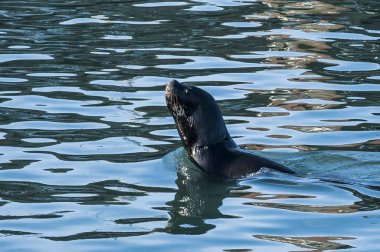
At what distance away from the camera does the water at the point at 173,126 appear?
9359 mm

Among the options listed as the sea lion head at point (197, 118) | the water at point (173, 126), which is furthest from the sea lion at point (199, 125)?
the water at point (173, 126)

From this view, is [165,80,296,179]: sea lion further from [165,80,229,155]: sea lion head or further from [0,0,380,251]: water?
[0,0,380,251]: water

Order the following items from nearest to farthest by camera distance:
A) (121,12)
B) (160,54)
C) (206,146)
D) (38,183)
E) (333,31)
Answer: (38,183) < (206,146) < (160,54) < (333,31) < (121,12)

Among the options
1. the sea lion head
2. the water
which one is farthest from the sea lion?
the water

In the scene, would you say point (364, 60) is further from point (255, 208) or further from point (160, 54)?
point (255, 208)

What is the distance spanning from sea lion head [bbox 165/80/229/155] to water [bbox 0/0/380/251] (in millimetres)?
282

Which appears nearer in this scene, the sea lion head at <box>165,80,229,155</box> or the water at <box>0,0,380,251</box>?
the water at <box>0,0,380,251</box>

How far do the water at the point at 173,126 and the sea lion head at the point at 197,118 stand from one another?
0.92ft

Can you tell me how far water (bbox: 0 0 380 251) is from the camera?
30.7 feet

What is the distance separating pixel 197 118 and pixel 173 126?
62.3 inches

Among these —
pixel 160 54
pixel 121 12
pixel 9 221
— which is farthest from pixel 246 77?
pixel 9 221

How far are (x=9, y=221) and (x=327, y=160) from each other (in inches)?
134

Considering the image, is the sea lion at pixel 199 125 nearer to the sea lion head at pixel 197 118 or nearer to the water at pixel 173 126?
the sea lion head at pixel 197 118

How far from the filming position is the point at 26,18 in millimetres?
19016
